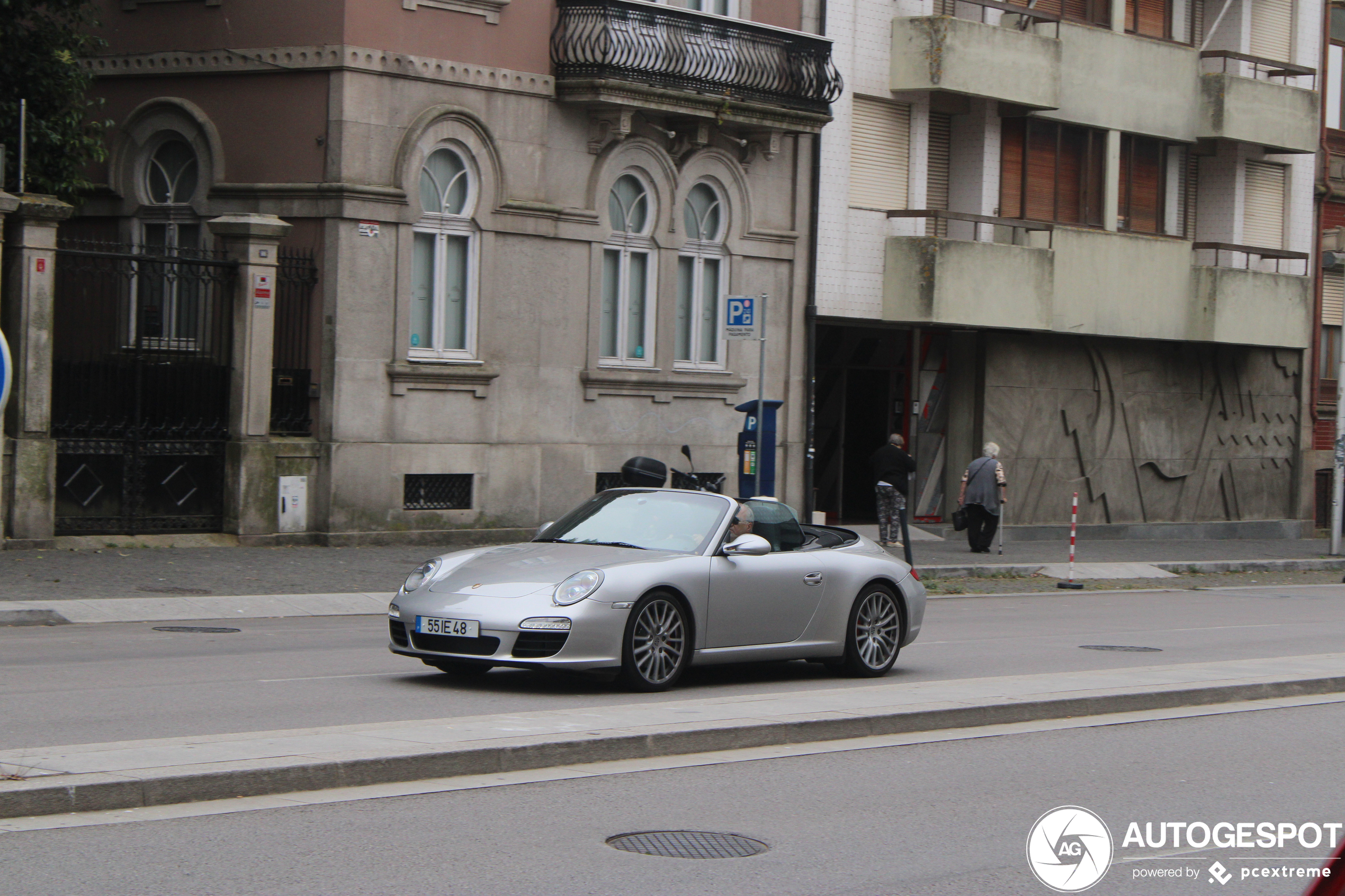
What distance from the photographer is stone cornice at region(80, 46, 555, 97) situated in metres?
21.8

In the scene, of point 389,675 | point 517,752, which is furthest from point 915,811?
point 389,675

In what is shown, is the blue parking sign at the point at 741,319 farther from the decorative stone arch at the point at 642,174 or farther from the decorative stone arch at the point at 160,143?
the decorative stone arch at the point at 160,143

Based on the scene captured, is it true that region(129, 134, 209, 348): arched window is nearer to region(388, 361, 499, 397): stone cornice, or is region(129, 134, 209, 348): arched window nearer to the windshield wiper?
region(388, 361, 499, 397): stone cornice

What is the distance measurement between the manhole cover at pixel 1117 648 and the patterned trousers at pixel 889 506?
9377 millimetres

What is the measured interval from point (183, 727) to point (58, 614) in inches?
234

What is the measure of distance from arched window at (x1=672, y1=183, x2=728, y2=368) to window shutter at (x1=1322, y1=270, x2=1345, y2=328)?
671 inches

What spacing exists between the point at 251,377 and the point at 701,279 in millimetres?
7975

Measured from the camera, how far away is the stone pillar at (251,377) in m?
20.5

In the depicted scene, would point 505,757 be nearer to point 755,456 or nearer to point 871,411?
point 755,456

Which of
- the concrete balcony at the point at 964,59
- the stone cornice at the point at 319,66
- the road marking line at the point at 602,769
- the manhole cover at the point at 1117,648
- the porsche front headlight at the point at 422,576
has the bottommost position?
the manhole cover at the point at 1117,648

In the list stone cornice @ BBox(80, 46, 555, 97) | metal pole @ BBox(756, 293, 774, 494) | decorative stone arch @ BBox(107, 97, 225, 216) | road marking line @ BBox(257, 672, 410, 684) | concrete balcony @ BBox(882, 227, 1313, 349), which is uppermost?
stone cornice @ BBox(80, 46, 555, 97)

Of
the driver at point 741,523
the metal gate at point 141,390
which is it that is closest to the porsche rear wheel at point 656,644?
the driver at point 741,523

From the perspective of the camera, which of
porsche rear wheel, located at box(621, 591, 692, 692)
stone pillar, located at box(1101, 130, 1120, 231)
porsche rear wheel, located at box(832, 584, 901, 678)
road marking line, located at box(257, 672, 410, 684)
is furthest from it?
stone pillar, located at box(1101, 130, 1120, 231)

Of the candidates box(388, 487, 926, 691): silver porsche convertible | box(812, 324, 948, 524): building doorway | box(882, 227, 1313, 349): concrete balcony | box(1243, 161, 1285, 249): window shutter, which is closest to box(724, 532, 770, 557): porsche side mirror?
box(388, 487, 926, 691): silver porsche convertible
